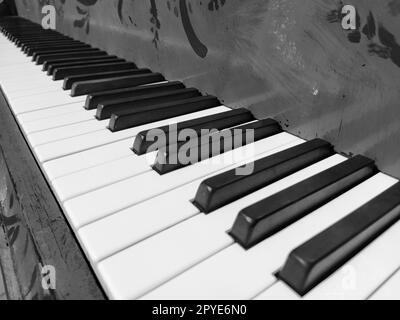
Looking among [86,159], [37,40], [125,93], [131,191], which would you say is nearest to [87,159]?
[86,159]

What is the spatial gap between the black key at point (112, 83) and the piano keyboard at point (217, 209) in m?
0.19

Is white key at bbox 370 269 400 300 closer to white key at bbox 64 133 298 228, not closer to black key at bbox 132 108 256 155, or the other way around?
white key at bbox 64 133 298 228

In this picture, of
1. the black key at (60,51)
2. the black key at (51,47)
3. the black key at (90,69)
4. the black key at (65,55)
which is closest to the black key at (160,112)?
the black key at (90,69)

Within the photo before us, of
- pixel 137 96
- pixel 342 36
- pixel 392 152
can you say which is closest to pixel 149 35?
pixel 137 96

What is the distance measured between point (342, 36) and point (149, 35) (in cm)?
81

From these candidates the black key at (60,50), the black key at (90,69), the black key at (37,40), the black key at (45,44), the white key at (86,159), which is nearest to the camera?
the white key at (86,159)

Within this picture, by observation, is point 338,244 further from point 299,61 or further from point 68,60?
point 68,60

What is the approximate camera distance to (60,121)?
99cm

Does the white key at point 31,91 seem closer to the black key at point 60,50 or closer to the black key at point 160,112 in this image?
the black key at point 160,112

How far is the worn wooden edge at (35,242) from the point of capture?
1.73 feet

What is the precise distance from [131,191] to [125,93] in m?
0.55

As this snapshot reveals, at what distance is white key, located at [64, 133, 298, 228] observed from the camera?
2.04 ft

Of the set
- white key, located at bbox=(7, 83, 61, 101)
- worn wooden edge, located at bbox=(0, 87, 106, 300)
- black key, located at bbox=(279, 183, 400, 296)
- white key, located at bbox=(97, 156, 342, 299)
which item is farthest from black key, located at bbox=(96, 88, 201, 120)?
black key, located at bbox=(279, 183, 400, 296)
